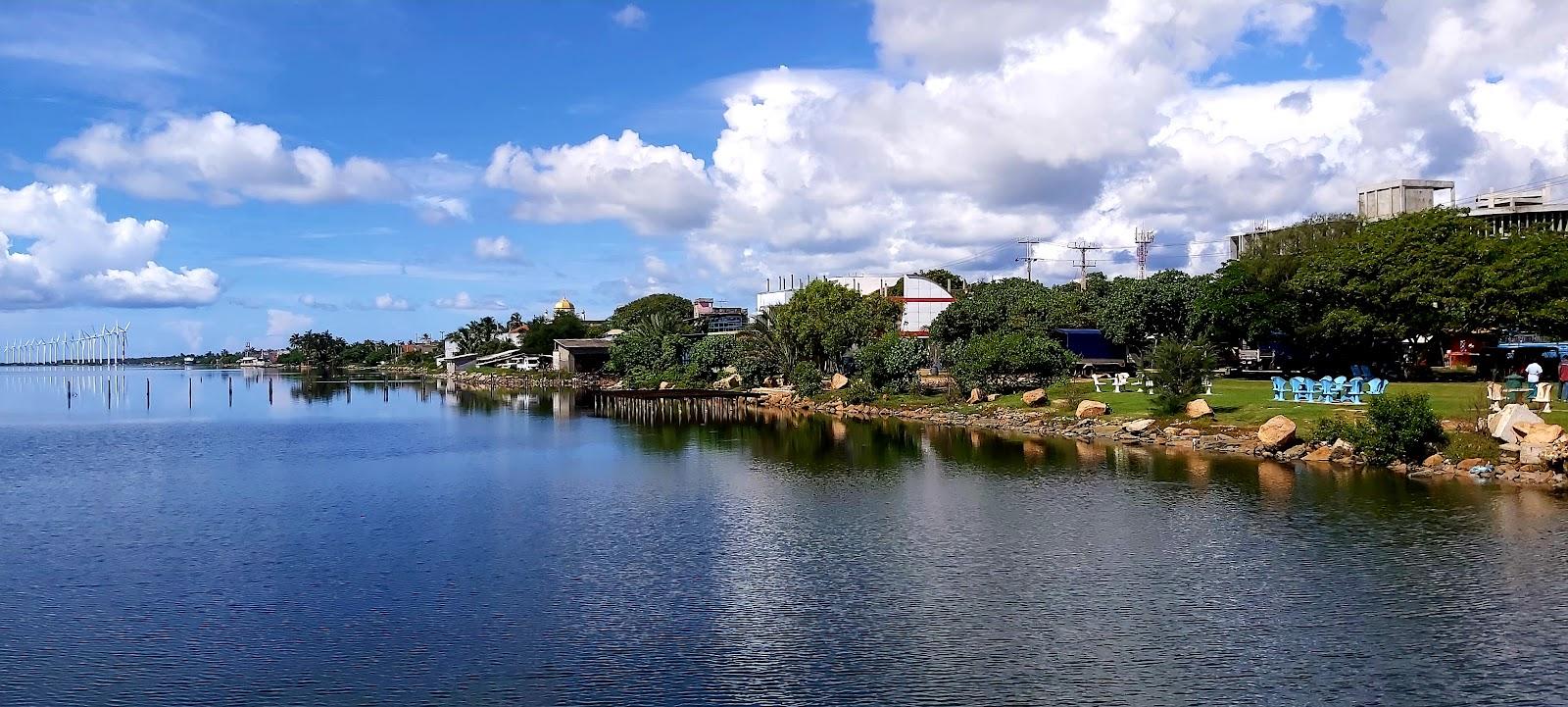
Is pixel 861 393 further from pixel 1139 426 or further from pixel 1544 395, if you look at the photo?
pixel 1544 395

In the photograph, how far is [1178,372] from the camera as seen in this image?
47375mm

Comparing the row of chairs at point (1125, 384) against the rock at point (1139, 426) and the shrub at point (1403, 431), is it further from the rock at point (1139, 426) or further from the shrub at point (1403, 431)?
the shrub at point (1403, 431)

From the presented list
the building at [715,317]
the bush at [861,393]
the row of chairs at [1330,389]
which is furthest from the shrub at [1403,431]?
the building at [715,317]

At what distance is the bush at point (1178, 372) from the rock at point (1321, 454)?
9.10 m

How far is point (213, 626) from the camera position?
63.8ft

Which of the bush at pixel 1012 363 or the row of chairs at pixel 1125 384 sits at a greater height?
the bush at pixel 1012 363

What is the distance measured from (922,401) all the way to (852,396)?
567 centimetres

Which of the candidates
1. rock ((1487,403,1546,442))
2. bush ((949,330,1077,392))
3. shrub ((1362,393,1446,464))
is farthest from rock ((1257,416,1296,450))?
bush ((949,330,1077,392))

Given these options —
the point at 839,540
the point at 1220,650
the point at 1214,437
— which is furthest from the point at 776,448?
the point at 1220,650

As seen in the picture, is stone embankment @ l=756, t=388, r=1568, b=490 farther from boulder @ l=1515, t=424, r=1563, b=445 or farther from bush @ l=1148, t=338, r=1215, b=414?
bush @ l=1148, t=338, r=1215, b=414

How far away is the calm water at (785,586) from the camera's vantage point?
54.2ft

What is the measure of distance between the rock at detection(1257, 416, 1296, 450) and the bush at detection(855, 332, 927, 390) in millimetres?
31654

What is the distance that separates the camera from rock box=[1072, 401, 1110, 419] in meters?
51.2

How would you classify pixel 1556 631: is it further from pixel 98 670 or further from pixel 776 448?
pixel 776 448
